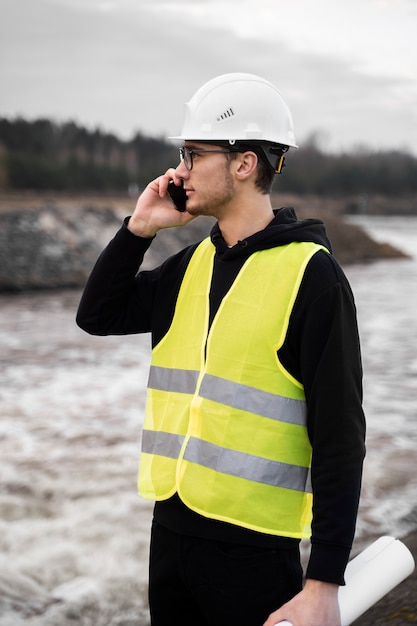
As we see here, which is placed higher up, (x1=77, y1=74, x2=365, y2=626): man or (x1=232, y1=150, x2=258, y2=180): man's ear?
(x1=232, y1=150, x2=258, y2=180): man's ear

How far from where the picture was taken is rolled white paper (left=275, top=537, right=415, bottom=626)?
5.91 ft

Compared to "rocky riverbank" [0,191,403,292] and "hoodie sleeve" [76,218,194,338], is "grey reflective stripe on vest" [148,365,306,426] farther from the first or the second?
"rocky riverbank" [0,191,403,292]

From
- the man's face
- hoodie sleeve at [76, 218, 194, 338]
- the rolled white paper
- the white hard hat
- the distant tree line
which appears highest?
the white hard hat

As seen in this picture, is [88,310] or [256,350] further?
[88,310]

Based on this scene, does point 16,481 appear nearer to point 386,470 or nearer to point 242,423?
point 386,470

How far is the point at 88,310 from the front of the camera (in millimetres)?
2383

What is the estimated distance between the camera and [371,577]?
6.12ft

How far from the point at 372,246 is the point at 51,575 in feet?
76.5

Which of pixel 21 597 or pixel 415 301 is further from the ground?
pixel 21 597

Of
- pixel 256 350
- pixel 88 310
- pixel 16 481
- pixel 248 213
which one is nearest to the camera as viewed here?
pixel 256 350

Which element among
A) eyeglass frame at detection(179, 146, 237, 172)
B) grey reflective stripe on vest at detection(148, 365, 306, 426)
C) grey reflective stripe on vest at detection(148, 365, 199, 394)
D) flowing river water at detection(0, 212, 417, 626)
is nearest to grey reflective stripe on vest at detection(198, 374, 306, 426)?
grey reflective stripe on vest at detection(148, 365, 306, 426)

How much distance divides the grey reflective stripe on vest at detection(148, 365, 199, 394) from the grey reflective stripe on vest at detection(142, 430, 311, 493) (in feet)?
0.55

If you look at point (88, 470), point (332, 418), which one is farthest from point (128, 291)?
point (88, 470)

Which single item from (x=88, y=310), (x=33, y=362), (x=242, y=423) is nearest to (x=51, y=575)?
(x=88, y=310)
